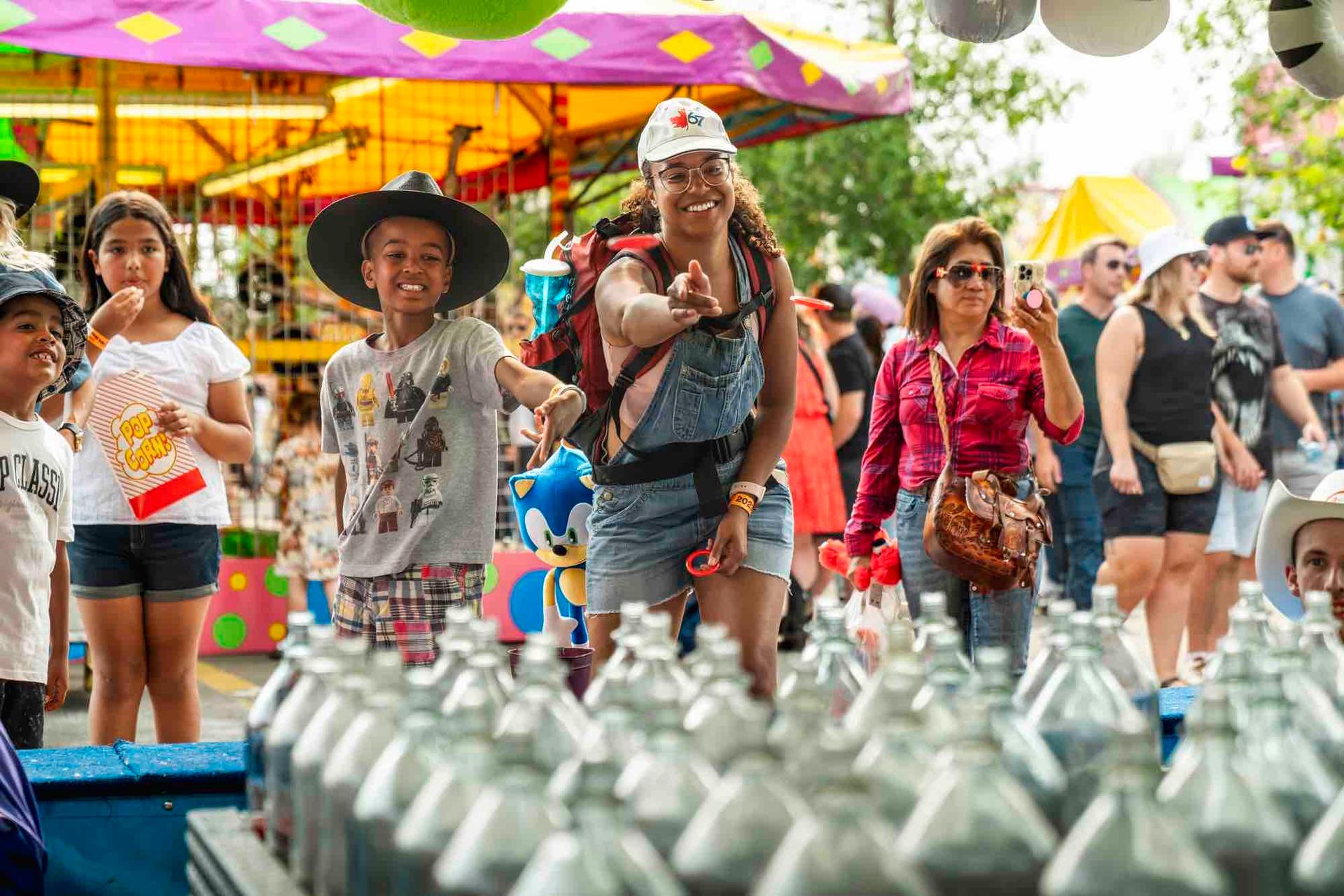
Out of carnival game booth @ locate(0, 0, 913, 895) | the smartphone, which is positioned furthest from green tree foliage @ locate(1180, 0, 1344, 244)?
the smartphone

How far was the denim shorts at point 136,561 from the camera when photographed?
4625 millimetres

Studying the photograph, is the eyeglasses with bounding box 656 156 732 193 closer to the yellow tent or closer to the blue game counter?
the blue game counter

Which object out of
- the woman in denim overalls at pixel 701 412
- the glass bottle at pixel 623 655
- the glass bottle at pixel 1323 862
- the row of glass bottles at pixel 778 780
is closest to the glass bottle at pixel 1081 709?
the row of glass bottles at pixel 778 780

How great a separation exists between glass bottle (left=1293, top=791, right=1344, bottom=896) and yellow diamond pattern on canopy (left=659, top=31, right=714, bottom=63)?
6465 millimetres

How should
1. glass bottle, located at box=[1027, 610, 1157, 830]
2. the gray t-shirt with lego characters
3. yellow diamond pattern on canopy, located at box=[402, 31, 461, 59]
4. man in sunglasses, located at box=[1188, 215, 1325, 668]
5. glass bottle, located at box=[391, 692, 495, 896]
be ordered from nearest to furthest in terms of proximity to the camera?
glass bottle, located at box=[391, 692, 495, 896] < glass bottle, located at box=[1027, 610, 1157, 830] < the gray t-shirt with lego characters < man in sunglasses, located at box=[1188, 215, 1325, 668] < yellow diamond pattern on canopy, located at box=[402, 31, 461, 59]

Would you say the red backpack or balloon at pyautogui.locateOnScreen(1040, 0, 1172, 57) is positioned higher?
balloon at pyautogui.locateOnScreen(1040, 0, 1172, 57)

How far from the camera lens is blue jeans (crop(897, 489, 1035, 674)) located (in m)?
4.64

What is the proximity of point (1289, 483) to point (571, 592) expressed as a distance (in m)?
4.42

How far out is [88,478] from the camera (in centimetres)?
472

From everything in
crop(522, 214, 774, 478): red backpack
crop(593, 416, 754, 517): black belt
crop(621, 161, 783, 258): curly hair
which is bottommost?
crop(593, 416, 754, 517): black belt

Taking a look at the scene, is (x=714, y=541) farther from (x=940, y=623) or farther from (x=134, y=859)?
(x=940, y=623)

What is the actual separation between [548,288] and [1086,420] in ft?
14.4

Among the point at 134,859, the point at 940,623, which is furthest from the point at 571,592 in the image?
the point at 940,623

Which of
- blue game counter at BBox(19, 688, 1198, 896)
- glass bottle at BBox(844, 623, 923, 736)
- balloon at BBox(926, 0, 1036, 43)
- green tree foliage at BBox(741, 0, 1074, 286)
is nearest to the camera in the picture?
glass bottle at BBox(844, 623, 923, 736)
